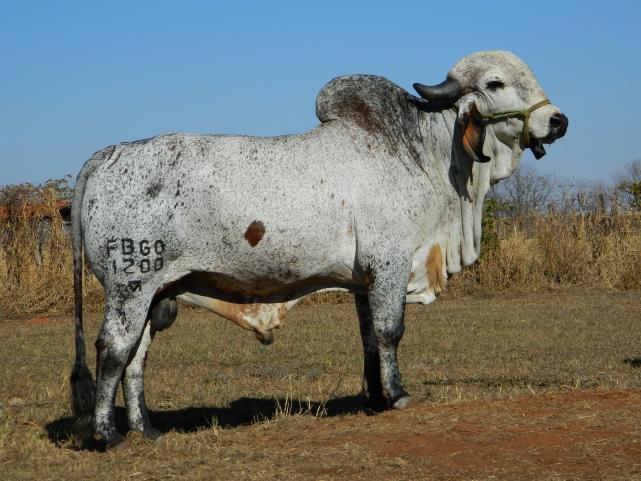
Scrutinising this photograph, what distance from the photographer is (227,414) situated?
791 centimetres

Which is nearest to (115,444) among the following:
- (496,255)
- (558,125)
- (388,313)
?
(388,313)

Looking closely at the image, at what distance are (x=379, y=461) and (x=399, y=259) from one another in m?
1.57

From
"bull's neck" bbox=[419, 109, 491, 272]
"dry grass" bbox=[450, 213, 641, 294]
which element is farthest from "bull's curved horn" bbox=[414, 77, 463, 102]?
"dry grass" bbox=[450, 213, 641, 294]

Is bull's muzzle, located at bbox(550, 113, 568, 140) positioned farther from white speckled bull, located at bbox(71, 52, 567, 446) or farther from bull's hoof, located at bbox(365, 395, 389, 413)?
bull's hoof, located at bbox(365, 395, 389, 413)

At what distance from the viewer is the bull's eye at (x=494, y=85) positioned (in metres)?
6.77

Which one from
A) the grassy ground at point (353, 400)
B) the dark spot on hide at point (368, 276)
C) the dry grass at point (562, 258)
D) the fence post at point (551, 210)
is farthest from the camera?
the fence post at point (551, 210)

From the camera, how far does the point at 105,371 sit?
607cm

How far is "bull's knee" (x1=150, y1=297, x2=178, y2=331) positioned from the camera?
6.38 meters

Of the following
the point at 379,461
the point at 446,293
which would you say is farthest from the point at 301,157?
the point at 446,293

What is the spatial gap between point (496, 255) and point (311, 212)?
12993 millimetres

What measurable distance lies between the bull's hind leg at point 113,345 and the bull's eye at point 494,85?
2.68m

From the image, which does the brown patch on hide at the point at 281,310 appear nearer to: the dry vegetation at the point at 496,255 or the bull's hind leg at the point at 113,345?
the bull's hind leg at the point at 113,345

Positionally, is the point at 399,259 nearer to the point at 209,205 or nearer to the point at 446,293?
the point at 209,205

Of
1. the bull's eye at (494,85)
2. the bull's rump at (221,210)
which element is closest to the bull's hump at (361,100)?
the bull's rump at (221,210)
